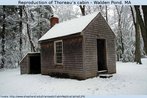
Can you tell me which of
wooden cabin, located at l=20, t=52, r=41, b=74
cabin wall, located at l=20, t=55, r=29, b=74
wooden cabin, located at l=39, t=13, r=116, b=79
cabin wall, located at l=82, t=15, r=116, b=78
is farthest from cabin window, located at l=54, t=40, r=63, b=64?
cabin wall, located at l=20, t=55, r=29, b=74

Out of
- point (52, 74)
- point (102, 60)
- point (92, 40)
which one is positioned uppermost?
point (92, 40)

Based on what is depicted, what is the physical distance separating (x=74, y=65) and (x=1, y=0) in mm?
4454

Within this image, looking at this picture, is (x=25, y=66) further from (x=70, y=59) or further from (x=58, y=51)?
(x=70, y=59)

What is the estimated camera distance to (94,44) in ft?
30.7

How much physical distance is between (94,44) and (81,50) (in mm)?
933

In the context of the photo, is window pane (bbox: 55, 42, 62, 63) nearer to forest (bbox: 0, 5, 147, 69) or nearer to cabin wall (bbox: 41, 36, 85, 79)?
cabin wall (bbox: 41, 36, 85, 79)

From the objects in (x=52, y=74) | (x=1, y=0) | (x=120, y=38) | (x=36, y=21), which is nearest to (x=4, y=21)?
(x=36, y=21)

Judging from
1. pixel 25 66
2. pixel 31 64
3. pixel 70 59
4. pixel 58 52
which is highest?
pixel 58 52

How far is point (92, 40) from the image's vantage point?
9266 mm

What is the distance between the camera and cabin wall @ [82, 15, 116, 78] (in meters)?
8.84

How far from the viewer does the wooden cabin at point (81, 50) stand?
8.78 meters

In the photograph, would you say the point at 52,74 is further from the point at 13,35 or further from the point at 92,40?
the point at 13,35

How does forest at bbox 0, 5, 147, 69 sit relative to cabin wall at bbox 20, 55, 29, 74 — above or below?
above

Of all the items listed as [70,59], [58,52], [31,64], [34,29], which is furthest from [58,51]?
[34,29]
